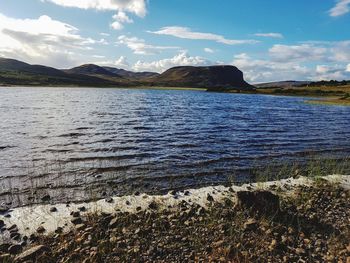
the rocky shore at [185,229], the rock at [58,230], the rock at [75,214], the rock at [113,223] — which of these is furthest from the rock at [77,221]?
the rock at [113,223]

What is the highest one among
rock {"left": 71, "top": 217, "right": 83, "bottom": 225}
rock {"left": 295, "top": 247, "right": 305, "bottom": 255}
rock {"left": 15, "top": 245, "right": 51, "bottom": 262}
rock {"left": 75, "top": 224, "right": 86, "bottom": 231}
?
rock {"left": 295, "top": 247, "right": 305, "bottom": 255}

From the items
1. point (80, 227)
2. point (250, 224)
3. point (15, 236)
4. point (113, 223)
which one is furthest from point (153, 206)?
point (15, 236)

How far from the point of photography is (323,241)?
1116cm

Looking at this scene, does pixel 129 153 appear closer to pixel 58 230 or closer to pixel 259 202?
pixel 58 230

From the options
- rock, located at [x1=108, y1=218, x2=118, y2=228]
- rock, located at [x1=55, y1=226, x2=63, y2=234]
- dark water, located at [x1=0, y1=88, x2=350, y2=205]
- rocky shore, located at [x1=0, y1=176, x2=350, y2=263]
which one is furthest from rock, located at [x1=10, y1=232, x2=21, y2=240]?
dark water, located at [x1=0, y1=88, x2=350, y2=205]

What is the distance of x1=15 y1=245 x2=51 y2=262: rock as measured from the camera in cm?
968

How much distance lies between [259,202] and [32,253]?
8.36 meters

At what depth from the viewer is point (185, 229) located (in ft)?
38.6

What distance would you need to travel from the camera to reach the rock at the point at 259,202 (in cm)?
1312

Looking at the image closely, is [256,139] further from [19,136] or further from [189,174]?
[19,136]

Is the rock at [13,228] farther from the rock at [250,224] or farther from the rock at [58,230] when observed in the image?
the rock at [250,224]

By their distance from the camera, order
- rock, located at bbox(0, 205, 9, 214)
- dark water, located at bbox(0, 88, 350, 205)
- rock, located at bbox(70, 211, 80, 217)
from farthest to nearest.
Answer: dark water, located at bbox(0, 88, 350, 205), rock, located at bbox(0, 205, 9, 214), rock, located at bbox(70, 211, 80, 217)

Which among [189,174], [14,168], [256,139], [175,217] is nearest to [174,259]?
[175,217]

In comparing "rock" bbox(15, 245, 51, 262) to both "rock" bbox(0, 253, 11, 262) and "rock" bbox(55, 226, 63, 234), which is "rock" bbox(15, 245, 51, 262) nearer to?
"rock" bbox(0, 253, 11, 262)
